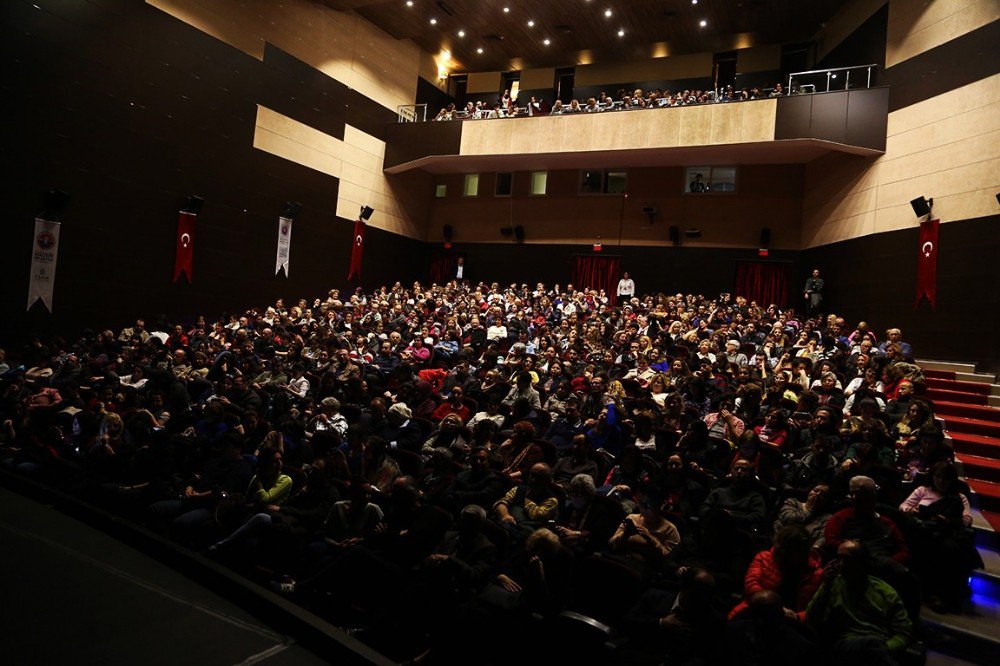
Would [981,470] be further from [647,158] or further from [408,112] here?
[408,112]

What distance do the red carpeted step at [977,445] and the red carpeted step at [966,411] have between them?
54cm

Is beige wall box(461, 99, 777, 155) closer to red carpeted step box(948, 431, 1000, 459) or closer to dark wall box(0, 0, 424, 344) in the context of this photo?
dark wall box(0, 0, 424, 344)

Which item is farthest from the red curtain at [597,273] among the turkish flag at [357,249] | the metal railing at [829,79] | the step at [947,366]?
the step at [947,366]

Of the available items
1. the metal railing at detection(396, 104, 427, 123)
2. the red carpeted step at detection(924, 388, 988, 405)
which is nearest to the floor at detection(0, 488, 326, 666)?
the red carpeted step at detection(924, 388, 988, 405)

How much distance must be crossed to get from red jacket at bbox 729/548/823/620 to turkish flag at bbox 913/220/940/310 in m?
6.79

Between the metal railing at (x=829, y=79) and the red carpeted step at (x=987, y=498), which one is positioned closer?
the red carpeted step at (x=987, y=498)

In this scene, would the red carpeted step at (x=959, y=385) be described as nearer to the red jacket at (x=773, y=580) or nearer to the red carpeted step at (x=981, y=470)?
the red carpeted step at (x=981, y=470)

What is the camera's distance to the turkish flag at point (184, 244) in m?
A: 10.0

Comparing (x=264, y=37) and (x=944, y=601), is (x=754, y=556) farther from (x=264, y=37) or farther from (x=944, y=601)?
(x=264, y=37)

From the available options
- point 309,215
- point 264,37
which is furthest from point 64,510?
point 264,37

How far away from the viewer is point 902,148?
860 cm

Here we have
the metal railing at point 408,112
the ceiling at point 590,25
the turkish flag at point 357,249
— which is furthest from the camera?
the metal railing at point 408,112

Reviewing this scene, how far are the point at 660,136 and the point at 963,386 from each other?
→ 6265 millimetres

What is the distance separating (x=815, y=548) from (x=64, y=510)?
4.55 meters
